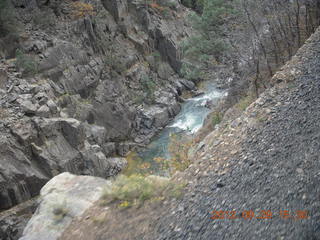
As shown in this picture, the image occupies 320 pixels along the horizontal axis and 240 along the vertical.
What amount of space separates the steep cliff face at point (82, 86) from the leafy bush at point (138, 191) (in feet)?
39.2

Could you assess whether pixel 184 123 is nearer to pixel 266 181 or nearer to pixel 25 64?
pixel 25 64

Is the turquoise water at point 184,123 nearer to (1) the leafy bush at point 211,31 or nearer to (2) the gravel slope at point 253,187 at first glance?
(1) the leafy bush at point 211,31

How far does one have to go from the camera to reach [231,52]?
876 inches

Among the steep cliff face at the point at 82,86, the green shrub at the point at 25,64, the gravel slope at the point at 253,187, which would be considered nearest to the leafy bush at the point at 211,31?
the steep cliff face at the point at 82,86

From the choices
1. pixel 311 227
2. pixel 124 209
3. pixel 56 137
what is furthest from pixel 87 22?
pixel 311 227

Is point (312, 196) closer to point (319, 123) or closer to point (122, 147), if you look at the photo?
point (319, 123)

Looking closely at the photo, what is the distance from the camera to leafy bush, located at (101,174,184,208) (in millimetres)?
5934

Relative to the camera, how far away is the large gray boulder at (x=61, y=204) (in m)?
5.82

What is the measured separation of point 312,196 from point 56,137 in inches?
673

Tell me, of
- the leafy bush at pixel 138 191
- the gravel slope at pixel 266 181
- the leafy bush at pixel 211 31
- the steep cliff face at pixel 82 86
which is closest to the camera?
the gravel slope at pixel 266 181
